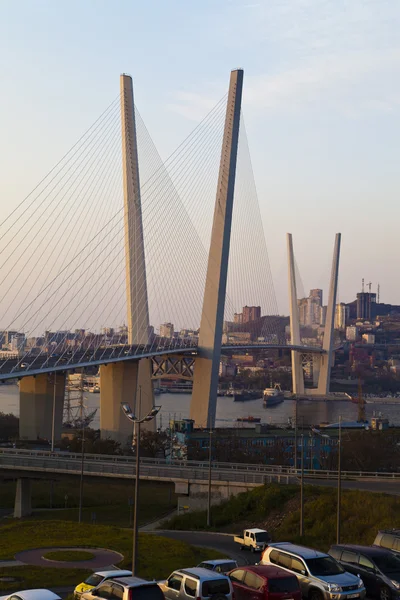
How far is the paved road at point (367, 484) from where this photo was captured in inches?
604

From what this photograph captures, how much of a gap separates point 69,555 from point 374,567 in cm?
370

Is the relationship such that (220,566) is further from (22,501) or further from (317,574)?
(22,501)

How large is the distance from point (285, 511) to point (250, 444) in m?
13.4

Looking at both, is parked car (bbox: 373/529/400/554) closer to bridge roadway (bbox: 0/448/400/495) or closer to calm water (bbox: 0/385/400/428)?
bridge roadway (bbox: 0/448/400/495)

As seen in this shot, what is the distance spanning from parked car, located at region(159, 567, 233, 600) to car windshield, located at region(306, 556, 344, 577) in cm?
75

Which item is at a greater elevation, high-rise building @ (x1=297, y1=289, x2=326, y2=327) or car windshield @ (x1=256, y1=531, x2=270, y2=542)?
high-rise building @ (x1=297, y1=289, x2=326, y2=327)

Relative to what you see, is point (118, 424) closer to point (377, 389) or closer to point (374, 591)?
point (374, 591)

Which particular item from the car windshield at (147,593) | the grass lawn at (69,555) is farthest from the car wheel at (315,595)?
the grass lawn at (69,555)

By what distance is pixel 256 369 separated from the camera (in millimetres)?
103625

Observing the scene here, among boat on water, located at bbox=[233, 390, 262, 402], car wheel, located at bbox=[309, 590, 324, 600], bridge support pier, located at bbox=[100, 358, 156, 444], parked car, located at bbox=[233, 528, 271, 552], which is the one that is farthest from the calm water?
car wheel, located at bbox=[309, 590, 324, 600]

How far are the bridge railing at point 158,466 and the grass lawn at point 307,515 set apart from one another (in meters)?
1.67

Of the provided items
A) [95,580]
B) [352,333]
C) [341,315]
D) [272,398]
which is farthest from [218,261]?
[341,315]

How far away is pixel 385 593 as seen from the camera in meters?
7.24

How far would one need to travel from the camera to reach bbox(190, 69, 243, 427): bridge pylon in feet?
88.3
